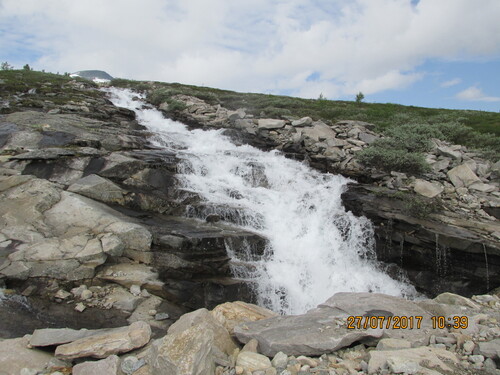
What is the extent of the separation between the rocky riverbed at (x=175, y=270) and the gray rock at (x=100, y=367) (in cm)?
2

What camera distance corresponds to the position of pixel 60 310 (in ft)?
26.4

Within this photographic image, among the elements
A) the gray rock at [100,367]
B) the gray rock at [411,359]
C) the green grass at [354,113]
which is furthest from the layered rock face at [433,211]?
the gray rock at [100,367]

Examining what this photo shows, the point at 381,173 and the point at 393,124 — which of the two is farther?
the point at 393,124

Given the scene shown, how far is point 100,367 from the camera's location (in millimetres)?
5094

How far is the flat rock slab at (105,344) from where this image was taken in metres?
5.54

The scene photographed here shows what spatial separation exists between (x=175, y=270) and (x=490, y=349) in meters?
7.56

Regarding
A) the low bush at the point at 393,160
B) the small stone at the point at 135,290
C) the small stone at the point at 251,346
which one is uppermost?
the low bush at the point at 393,160

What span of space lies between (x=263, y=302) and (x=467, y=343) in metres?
6.22

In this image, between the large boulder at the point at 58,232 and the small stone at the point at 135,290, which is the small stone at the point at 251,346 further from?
the large boulder at the point at 58,232

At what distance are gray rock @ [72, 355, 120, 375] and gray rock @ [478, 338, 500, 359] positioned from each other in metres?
5.28

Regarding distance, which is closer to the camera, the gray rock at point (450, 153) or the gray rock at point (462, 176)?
the gray rock at point (462, 176)

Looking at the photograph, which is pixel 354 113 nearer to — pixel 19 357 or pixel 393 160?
pixel 393 160

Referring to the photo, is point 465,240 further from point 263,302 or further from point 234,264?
point 234,264

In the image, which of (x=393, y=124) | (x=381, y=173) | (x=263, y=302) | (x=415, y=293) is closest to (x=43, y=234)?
(x=263, y=302)
